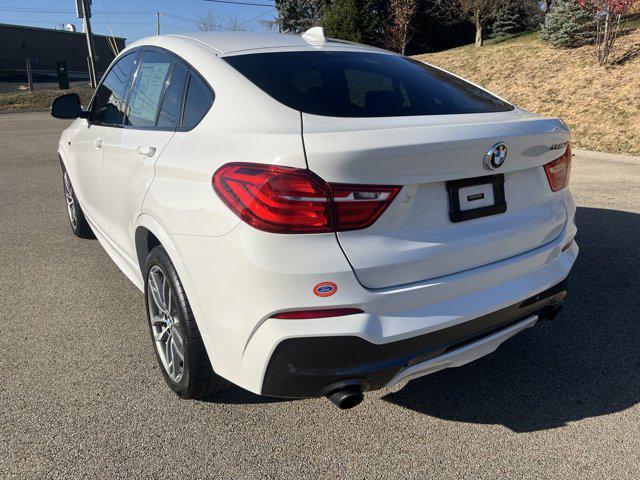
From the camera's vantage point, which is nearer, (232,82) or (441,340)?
(441,340)

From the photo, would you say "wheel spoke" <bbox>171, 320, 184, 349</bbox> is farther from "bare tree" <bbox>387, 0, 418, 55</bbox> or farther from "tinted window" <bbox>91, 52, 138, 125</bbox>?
"bare tree" <bbox>387, 0, 418, 55</bbox>

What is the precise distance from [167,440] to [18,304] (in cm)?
197

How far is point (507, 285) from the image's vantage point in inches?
89.6

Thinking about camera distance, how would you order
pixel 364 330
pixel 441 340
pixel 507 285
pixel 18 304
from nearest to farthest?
pixel 364 330, pixel 441 340, pixel 507 285, pixel 18 304

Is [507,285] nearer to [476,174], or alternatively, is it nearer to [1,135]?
[476,174]

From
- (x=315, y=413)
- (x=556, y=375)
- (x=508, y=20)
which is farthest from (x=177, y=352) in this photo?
(x=508, y=20)

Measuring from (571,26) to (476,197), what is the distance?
1587 cm

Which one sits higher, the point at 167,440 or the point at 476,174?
the point at 476,174

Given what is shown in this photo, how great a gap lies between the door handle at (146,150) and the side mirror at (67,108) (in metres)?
1.55

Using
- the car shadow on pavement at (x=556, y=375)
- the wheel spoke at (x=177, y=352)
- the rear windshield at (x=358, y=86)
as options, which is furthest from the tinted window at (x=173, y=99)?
the car shadow on pavement at (x=556, y=375)

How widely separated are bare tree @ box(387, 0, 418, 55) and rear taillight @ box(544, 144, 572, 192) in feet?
74.9

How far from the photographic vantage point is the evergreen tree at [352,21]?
76.1 feet

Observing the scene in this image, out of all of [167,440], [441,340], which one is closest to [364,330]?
[441,340]

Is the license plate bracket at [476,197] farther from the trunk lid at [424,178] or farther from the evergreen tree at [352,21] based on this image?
the evergreen tree at [352,21]
